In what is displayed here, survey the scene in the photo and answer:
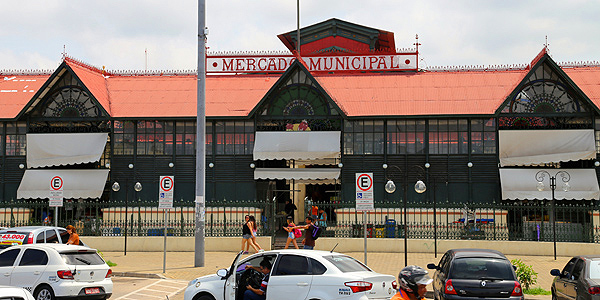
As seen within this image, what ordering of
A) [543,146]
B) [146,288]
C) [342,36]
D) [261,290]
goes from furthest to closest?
1. [342,36]
2. [543,146]
3. [146,288]
4. [261,290]

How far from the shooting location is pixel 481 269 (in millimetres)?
14031

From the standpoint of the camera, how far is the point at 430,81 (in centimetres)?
3672

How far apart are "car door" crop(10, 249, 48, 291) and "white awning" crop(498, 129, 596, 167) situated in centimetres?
2324

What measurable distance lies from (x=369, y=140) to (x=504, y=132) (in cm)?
628

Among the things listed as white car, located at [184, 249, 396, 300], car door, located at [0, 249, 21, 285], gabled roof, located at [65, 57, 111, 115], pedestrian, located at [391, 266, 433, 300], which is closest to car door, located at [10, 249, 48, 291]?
car door, located at [0, 249, 21, 285]

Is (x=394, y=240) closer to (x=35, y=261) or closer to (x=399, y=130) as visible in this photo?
(x=399, y=130)

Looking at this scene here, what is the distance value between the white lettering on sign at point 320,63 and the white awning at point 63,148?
8.13m

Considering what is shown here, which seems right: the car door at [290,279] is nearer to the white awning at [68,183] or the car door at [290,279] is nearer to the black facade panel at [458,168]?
the black facade panel at [458,168]

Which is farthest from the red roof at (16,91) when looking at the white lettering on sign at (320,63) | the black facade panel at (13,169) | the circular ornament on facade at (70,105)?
the white lettering on sign at (320,63)

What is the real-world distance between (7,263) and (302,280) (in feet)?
23.7

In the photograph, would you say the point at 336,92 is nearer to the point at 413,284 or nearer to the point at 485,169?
the point at 485,169

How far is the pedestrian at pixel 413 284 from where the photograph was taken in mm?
7059

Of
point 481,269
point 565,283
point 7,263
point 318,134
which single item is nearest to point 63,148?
point 318,134

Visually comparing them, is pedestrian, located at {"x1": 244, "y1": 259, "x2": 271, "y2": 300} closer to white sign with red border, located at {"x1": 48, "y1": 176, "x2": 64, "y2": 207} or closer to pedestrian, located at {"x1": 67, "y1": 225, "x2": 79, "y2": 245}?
pedestrian, located at {"x1": 67, "y1": 225, "x2": 79, "y2": 245}
